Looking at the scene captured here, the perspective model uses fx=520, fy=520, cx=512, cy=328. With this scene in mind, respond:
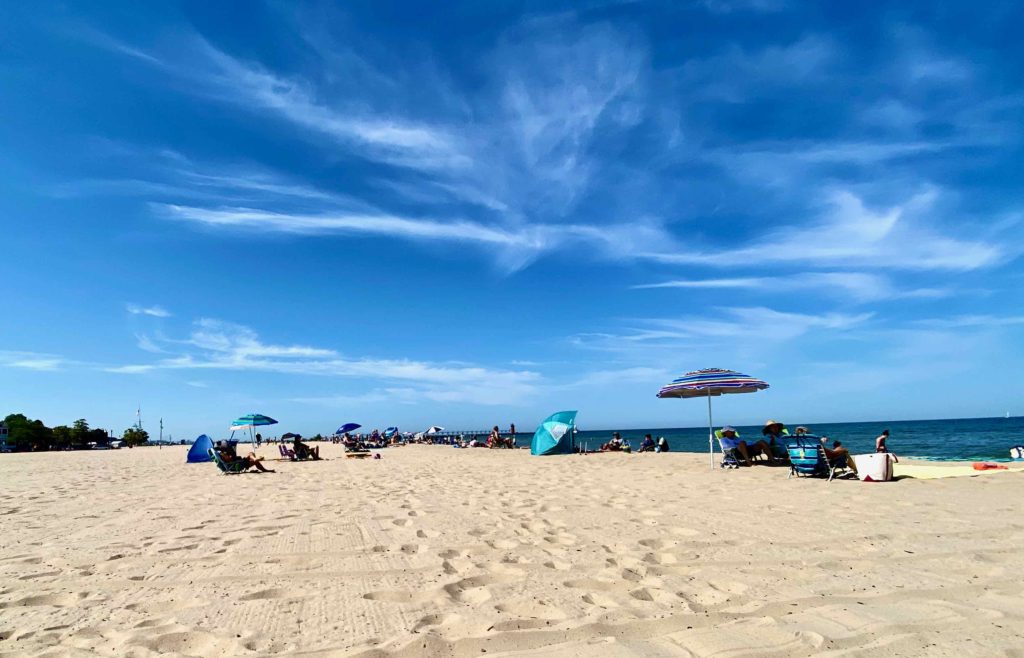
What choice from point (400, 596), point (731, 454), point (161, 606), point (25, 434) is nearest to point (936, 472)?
point (731, 454)

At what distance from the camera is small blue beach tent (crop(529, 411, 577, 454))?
2025 cm

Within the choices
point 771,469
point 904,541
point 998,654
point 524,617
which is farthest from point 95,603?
point 771,469

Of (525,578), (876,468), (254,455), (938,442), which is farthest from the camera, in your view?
(938,442)

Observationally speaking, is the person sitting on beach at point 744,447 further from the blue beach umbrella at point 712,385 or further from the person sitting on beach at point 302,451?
the person sitting on beach at point 302,451

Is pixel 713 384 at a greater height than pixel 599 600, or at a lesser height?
greater

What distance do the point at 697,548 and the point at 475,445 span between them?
2684 cm

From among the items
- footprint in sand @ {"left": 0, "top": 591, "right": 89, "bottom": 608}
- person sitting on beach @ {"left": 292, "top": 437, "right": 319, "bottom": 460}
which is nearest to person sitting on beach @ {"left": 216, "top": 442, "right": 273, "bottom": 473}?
person sitting on beach @ {"left": 292, "top": 437, "right": 319, "bottom": 460}

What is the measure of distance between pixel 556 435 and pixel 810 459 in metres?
11.6

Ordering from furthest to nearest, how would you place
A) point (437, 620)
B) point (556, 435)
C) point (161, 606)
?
point (556, 435)
point (161, 606)
point (437, 620)

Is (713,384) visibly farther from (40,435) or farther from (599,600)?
(40,435)

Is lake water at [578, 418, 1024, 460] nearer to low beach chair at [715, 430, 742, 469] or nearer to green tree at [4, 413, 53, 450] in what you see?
low beach chair at [715, 430, 742, 469]

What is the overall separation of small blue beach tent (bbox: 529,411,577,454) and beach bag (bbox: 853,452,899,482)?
1229 cm

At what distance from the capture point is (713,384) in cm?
1229

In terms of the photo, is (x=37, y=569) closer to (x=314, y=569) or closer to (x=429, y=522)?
(x=314, y=569)
